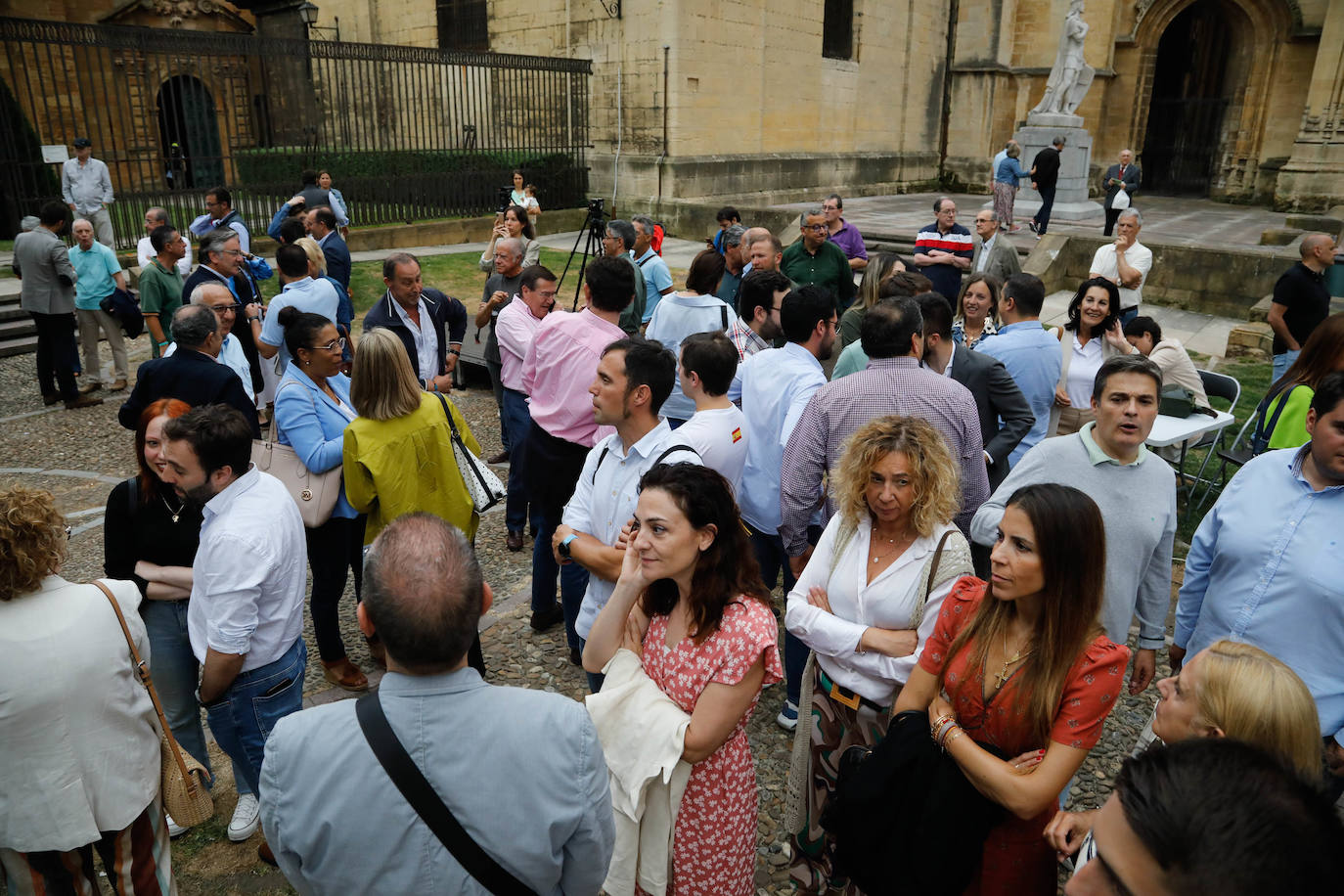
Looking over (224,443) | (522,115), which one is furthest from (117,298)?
(522,115)

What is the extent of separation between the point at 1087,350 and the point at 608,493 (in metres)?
3.22

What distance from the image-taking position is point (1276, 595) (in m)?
2.70

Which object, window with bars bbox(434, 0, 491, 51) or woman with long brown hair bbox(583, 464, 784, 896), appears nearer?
woman with long brown hair bbox(583, 464, 784, 896)

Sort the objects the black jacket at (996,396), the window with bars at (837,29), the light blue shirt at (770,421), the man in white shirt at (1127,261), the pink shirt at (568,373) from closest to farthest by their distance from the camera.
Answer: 1. the light blue shirt at (770,421)
2. the black jacket at (996,396)
3. the pink shirt at (568,373)
4. the man in white shirt at (1127,261)
5. the window with bars at (837,29)

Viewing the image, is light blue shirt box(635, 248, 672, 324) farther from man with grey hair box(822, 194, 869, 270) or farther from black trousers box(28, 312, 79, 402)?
black trousers box(28, 312, 79, 402)

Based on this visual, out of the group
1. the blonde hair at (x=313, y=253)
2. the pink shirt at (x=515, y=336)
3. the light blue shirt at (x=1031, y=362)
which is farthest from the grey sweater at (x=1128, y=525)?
the blonde hair at (x=313, y=253)

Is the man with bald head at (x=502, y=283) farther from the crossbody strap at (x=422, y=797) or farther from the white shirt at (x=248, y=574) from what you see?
the crossbody strap at (x=422, y=797)

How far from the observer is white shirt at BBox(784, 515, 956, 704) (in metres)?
2.65

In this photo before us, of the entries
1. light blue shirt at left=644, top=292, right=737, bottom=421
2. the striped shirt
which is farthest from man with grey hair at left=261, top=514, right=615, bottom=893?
light blue shirt at left=644, top=292, right=737, bottom=421

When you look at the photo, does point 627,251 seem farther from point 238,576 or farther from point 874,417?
point 238,576

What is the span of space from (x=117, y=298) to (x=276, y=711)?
291 inches

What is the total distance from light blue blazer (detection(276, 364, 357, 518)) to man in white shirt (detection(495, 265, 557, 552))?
1.36m

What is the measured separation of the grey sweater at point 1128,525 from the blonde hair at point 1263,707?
917 mm

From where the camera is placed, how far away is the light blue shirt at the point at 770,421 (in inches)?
160
